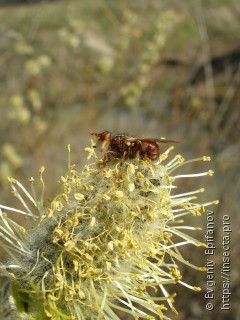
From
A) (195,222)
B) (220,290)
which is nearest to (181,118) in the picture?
(195,222)

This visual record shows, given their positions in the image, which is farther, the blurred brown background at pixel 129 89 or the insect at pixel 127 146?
the blurred brown background at pixel 129 89

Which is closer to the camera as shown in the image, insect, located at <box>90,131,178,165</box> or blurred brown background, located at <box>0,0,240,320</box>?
insect, located at <box>90,131,178,165</box>

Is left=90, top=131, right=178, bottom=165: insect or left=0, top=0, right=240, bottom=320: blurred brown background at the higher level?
left=0, top=0, right=240, bottom=320: blurred brown background

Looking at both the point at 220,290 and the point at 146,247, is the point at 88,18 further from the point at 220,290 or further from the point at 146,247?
the point at 146,247

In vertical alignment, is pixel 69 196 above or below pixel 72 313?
above

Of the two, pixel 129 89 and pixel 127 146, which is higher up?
pixel 129 89
